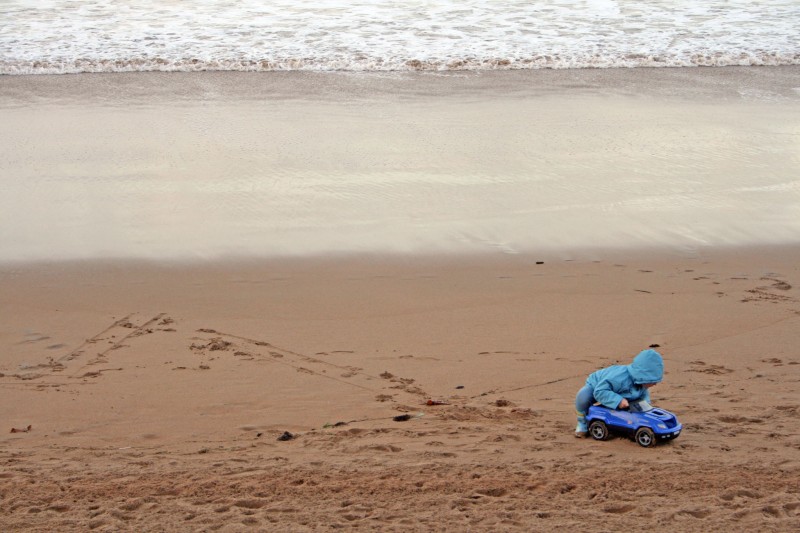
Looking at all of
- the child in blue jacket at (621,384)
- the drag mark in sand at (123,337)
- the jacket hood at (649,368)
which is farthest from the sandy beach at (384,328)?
the jacket hood at (649,368)

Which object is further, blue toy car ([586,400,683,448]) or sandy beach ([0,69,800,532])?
blue toy car ([586,400,683,448])

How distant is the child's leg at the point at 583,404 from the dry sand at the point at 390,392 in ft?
0.28

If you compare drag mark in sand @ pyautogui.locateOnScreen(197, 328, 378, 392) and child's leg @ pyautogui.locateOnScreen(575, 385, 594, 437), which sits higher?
child's leg @ pyautogui.locateOnScreen(575, 385, 594, 437)

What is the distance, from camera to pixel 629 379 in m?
5.40

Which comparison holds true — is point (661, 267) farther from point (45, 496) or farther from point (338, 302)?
point (45, 496)

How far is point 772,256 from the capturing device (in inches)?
339

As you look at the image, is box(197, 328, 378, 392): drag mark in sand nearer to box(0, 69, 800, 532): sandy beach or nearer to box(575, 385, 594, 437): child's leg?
box(0, 69, 800, 532): sandy beach

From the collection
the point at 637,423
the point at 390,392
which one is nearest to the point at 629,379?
the point at 637,423

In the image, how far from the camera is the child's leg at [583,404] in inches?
215

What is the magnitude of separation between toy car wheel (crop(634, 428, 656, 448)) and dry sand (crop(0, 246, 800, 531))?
0.24ft

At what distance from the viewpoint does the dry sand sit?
465 cm

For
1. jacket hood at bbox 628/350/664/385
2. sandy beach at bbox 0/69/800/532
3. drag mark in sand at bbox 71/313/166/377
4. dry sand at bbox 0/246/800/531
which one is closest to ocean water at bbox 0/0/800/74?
sandy beach at bbox 0/69/800/532

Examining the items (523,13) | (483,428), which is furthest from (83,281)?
(523,13)

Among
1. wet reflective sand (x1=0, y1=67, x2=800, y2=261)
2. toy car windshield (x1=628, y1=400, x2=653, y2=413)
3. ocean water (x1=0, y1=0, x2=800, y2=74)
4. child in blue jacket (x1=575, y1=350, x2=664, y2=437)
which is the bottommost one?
toy car windshield (x1=628, y1=400, x2=653, y2=413)
